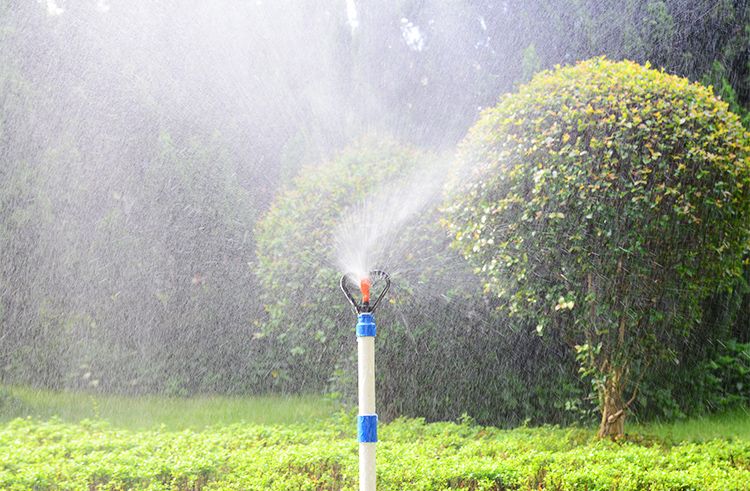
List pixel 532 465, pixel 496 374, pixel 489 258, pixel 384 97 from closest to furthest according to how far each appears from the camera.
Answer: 1. pixel 532 465
2. pixel 489 258
3. pixel 496 374
4. pixel 384 97

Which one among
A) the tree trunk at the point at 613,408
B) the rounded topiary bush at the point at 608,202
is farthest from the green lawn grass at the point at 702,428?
the rounded topiary bush at the point at 608,202

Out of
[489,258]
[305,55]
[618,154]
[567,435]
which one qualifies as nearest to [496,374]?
[567,435]

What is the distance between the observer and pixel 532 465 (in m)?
4.17

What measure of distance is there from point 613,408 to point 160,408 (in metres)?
4.39

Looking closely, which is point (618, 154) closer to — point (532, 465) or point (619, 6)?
point (532, 465)

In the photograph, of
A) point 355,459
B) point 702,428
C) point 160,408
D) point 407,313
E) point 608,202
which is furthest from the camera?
point 160,408

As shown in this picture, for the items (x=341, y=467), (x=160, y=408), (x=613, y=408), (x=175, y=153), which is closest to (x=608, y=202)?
(x=613, y=408)

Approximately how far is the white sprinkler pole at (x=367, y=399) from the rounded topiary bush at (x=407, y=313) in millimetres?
3559

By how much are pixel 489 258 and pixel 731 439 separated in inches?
91.3

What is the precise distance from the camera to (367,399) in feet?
9.14

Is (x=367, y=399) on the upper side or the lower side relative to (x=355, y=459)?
upper

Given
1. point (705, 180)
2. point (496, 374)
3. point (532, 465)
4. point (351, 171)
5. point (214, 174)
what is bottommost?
point (532, 465)

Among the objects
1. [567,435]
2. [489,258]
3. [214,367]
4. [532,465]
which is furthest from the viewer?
[214,367]

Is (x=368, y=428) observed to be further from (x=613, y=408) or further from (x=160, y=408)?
(x=160, y=408)
